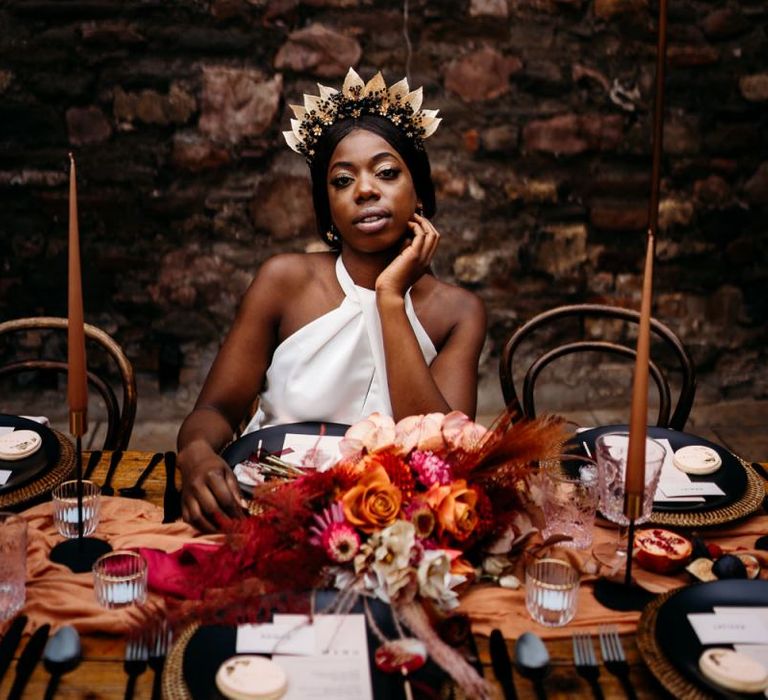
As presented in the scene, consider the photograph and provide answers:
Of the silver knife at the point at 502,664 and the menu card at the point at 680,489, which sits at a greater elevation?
the menu card at the point at 680,489

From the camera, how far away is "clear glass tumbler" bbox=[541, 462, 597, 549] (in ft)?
5.77

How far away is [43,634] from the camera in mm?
1449

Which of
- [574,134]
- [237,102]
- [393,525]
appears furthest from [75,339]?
[574,134]

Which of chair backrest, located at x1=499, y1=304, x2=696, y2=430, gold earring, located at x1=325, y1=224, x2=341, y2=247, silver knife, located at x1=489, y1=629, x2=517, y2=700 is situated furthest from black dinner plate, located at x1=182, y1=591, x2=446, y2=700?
gold earring, located at x1=325, y1=224, x2=341, y2=247

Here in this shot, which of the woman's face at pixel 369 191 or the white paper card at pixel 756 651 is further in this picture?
the woman's face at pixel 369 191

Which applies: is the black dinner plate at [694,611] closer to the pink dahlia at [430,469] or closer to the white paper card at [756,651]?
the white paper card at [756,651]

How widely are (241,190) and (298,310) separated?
1.62 m

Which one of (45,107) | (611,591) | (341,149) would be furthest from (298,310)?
(45,107)

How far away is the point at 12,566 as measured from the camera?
150cm

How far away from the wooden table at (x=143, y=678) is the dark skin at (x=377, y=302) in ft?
2.45

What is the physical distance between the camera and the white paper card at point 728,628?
1439mm

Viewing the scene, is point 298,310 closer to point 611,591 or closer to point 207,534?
point 207,534

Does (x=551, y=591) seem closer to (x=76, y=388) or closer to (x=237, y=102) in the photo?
(x=76, y=388)

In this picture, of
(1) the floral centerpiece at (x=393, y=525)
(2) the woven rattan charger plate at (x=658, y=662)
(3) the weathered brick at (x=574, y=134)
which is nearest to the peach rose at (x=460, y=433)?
(1) the floral centerpiece at (x=393, y=525)
